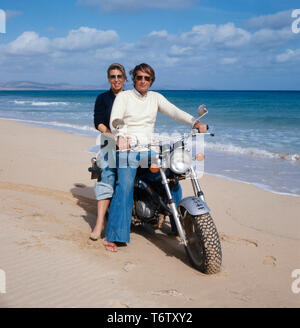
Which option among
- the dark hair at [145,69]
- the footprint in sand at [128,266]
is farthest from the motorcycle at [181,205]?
the dark hair at [145,69]

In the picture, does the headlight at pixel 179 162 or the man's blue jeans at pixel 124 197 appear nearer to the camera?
the headlight at pixel 179 162

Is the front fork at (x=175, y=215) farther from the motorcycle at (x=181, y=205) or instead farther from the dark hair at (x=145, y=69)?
the dark hair at (x=145, y=69)

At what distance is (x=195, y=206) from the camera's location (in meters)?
3.46

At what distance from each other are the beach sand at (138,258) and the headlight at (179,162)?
97 cm

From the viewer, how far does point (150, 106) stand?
164 inches

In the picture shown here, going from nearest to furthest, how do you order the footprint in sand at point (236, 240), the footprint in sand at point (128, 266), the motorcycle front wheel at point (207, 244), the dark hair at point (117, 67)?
1. the motorcycle front wheel at point (207, 244)
2. the footprint in sand at point (128, 266)
3. the footprint in sand at point (236, 240)
4. the dark hair at point (117, 67)

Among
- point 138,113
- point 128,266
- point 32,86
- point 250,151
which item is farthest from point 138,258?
point 32,86

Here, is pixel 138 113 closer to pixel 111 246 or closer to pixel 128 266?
pixel 111 246

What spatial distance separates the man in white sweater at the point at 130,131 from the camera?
3.97 m

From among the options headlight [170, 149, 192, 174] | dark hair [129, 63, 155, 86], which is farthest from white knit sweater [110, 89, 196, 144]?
headlight [170, 149, 192, 174]

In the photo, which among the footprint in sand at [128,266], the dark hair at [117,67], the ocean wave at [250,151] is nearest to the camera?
the footprint in sand at [128,266]

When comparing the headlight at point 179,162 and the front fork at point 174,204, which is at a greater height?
the headlight at point 179,162

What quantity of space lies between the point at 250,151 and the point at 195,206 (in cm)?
808

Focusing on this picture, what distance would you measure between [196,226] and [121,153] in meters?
1.19
